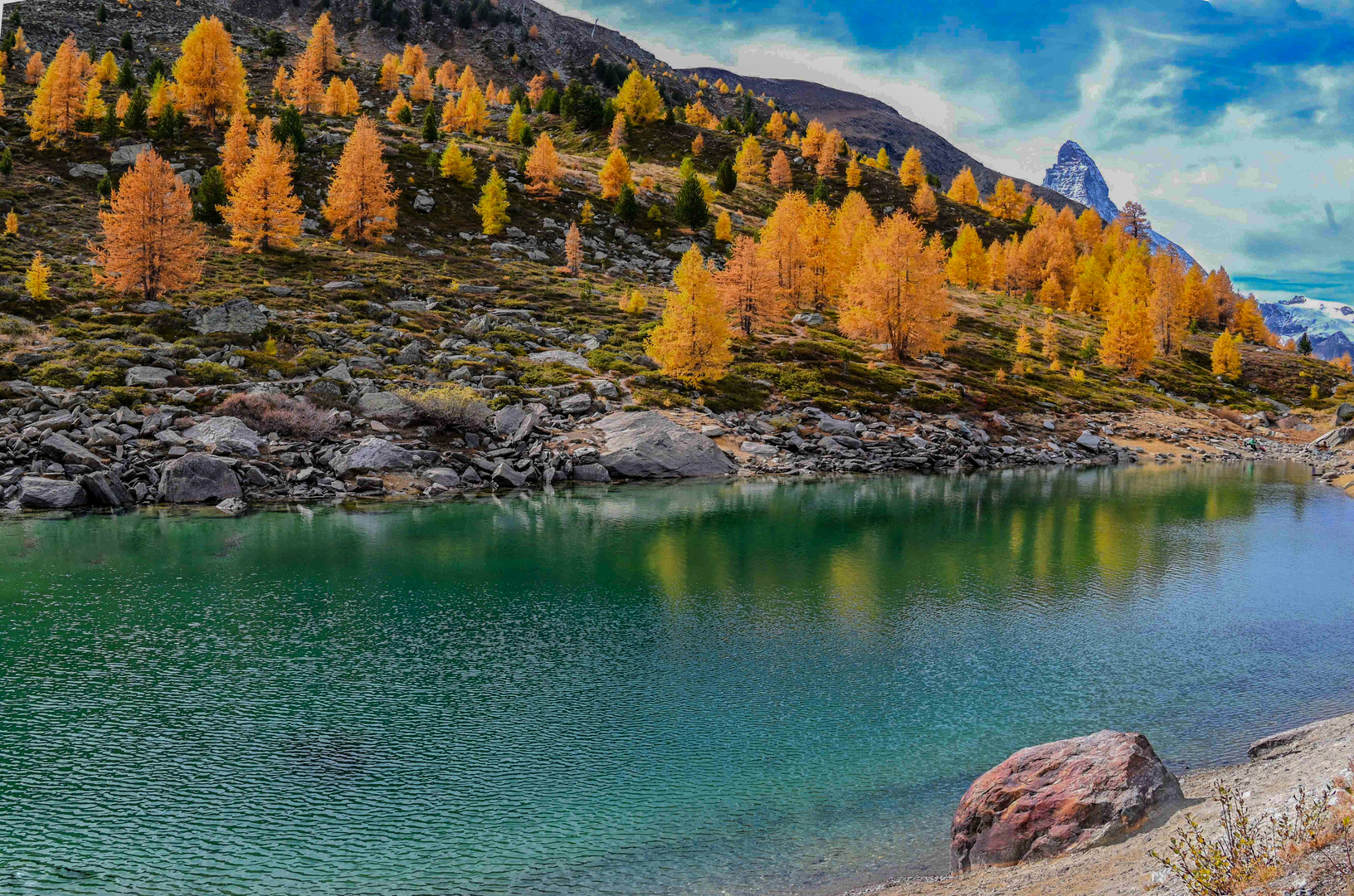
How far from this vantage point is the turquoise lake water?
12070mm

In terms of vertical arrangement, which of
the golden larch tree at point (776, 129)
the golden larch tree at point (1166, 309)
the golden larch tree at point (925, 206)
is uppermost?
the golden larch tree at point (776, 129)

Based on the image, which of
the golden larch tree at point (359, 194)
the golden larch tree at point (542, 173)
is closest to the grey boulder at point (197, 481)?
the golden larch tree at point (359, 194)

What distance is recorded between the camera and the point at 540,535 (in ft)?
121

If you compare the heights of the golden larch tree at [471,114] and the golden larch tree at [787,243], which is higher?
the golden larch tree at [471,114]

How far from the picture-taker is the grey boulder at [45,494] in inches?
1548

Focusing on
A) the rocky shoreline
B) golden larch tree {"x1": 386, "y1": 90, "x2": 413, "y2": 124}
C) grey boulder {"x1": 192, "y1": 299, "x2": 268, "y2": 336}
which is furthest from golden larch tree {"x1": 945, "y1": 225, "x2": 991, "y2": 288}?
grey boulder {"x1": 192, "y1": 299, "x2": 268, "y2": 336}

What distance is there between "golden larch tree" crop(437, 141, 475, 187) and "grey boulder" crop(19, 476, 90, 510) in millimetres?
79109

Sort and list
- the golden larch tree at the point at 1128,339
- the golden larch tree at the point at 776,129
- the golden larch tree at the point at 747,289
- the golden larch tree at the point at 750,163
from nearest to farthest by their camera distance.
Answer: the golden larch tree at the point at 747,289
the golden larch tree at the point at 1128,339
the golden larch tree at the point at 750,163
the golden larch tree at the point at 776,129

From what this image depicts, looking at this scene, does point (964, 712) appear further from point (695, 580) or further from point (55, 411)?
point (55, 411)

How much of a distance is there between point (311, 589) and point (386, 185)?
78598 mm

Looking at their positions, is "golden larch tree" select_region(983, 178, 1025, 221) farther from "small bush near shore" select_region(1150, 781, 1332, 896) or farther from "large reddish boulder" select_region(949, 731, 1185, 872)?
"small bush near shore" select_region(1150, 781, 1332, 896)

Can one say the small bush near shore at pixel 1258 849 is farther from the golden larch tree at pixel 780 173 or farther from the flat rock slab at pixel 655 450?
the golden larch tree at pixel 780 173

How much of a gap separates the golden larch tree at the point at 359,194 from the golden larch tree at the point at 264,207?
792 cm

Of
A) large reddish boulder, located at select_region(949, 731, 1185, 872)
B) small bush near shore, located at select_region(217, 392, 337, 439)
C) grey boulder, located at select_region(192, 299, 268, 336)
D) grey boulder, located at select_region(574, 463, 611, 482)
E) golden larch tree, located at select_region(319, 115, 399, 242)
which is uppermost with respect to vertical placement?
golden larch tree, located at select_region(319, 115, 399, 242)
